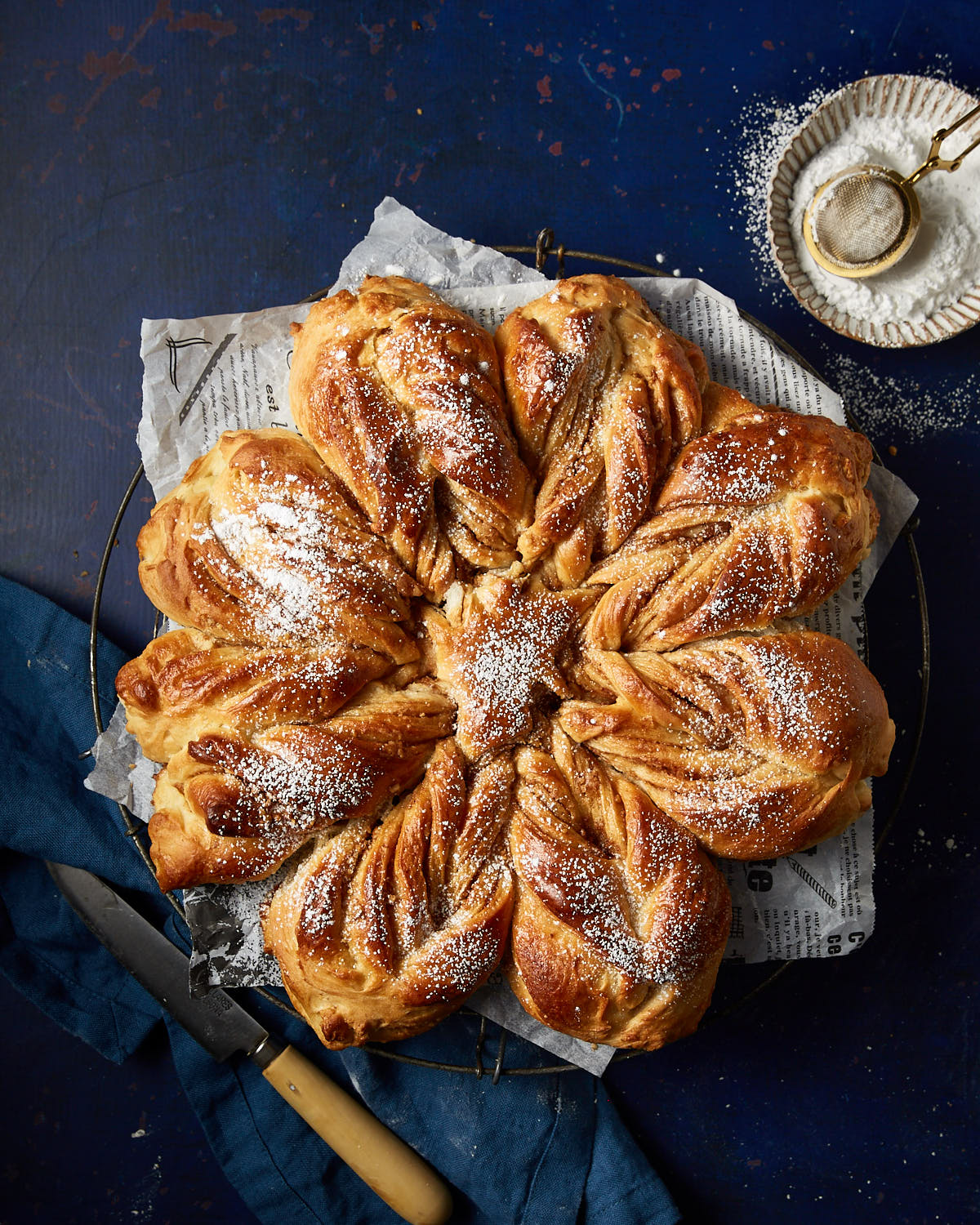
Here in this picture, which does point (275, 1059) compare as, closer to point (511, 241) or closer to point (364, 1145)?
point (364, 1145)

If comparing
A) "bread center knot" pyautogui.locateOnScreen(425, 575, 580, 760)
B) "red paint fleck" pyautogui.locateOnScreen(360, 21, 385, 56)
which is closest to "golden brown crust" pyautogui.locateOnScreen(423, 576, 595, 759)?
"bread center knot" pyautogui.locateOnScreen(425, 575, 580, 760)

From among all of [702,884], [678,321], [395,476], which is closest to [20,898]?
[395,476]

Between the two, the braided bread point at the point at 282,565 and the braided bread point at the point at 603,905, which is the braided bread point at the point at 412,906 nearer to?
the braided bread point at the point at 603,905

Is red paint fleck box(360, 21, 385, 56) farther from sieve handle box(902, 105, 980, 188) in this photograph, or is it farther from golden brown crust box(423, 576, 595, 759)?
golden brown crust box(423, 576, 595, 759)

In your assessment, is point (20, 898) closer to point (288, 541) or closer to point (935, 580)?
point (288, 541)

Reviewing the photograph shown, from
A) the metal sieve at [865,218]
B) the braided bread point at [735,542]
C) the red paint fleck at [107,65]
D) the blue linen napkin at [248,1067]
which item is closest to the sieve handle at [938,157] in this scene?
the metal sieve at [865,218]

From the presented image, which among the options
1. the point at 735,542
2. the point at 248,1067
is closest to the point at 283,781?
the point at 735,542
